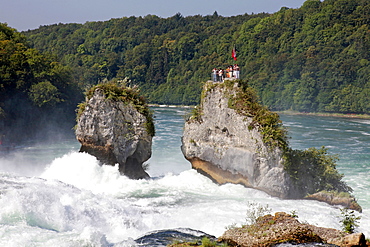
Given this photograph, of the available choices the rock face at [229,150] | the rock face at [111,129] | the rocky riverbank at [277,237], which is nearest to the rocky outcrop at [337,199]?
the rock face at [229,150]

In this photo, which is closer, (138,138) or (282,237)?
(282,237)

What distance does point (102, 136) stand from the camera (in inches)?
955

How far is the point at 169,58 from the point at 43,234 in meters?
154

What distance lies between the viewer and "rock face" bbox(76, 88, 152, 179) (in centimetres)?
2406

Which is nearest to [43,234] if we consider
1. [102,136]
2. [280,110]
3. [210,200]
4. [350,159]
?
[210,200]

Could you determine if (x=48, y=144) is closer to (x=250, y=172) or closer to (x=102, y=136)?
(x=102, y=136)

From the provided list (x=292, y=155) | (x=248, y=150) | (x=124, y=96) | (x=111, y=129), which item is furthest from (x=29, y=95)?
(x=292, y=155)

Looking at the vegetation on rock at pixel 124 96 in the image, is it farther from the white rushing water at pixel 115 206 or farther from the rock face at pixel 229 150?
the white rushing water at pixel 115 206

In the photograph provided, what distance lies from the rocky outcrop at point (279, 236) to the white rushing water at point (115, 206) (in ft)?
10.4

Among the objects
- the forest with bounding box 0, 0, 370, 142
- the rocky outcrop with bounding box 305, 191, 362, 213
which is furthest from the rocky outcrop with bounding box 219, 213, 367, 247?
the forest with bounding box 0, 0, 370, 142

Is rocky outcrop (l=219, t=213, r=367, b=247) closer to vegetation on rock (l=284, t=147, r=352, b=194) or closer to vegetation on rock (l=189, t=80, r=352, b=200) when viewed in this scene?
vegetation on rock (l=189, t=80, r=352, b=200)

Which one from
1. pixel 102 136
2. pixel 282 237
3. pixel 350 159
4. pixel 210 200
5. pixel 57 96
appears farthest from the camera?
pixel 57 96

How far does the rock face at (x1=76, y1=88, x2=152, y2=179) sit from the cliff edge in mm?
3221

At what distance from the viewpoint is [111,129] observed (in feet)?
78.8
